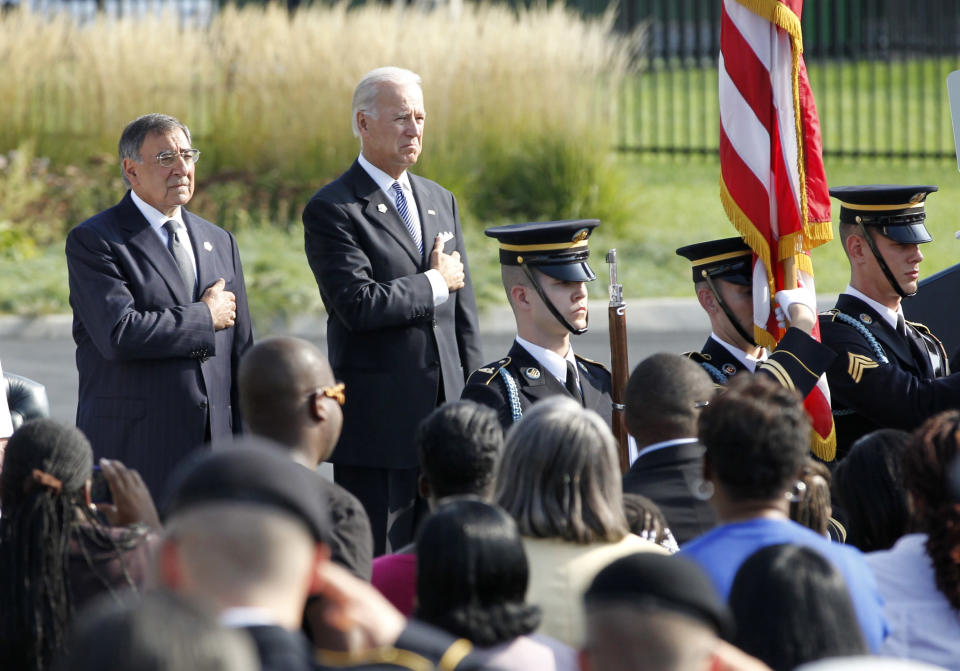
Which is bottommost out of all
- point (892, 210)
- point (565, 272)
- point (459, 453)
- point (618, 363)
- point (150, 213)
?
point (618, 363)

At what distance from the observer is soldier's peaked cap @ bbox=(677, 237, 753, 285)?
4.95 metres

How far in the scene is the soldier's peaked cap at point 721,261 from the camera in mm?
4949

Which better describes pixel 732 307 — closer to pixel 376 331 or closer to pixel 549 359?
pixel 549 359

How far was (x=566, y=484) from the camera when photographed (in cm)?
297

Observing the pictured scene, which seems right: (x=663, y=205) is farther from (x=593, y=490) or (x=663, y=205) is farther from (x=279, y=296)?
(x=593, y=490)

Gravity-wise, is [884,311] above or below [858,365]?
above

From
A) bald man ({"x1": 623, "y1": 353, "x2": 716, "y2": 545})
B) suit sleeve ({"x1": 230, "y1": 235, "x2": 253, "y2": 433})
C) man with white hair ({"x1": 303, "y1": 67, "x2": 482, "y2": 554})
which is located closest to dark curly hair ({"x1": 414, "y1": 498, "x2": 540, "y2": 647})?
bald man ({"x1": 623, "y1": 353, "x2": 716, "y2": 545})

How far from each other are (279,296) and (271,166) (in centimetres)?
268

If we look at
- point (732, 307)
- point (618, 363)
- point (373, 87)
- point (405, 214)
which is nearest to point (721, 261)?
point (732, 307)

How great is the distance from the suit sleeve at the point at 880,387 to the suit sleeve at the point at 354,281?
1372 millimetres

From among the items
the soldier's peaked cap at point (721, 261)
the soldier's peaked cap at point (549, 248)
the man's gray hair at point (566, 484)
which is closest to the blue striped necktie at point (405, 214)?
the soldier's peaked cap at point (549, 248)

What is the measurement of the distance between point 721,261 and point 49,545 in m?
2.64

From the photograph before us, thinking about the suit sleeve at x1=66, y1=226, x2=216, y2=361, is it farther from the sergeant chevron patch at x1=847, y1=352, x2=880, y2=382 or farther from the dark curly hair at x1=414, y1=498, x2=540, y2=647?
the dark curly hair at x1=414, y1=498, x2=540, y2=647

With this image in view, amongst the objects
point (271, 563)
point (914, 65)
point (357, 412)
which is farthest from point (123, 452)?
point (914, 65)
